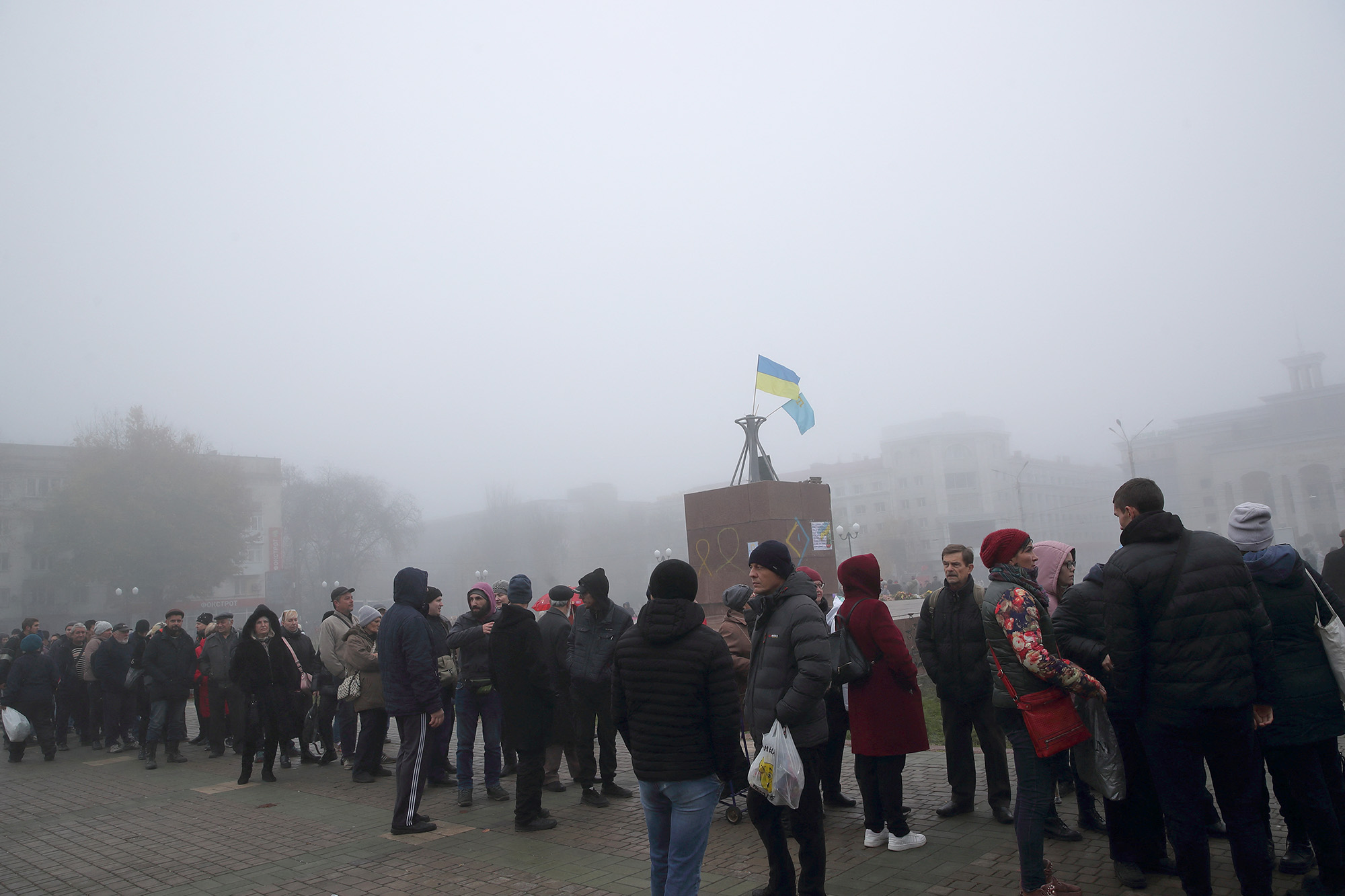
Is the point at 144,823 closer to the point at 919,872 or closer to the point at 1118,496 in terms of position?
the point at 919,872

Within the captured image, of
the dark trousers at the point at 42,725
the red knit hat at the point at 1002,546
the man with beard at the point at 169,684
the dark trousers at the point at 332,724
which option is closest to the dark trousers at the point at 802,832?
the red knit hat at the point at 1002,546

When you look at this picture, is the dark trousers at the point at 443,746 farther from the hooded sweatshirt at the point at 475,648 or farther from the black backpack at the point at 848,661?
the black backpack at the point at 848,661

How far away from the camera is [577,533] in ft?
284

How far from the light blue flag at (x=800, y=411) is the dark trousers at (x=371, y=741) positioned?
618 inches

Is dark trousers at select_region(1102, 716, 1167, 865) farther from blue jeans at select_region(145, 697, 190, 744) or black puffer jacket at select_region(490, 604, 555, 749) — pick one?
blue jeans at select_region(145, 697, 190, 744)

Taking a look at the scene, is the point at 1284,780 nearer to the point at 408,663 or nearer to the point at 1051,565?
the point at 1051,565

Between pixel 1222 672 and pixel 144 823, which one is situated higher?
pixel 1222 672

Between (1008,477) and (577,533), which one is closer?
(577,533)

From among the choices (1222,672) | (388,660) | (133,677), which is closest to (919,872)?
(1222,672)

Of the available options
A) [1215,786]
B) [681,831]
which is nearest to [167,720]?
[681,831]

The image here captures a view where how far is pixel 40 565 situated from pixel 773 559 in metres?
64.0

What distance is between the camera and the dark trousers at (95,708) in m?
13.0

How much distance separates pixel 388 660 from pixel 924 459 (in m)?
99.2

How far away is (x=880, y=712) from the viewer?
5.41 metres
